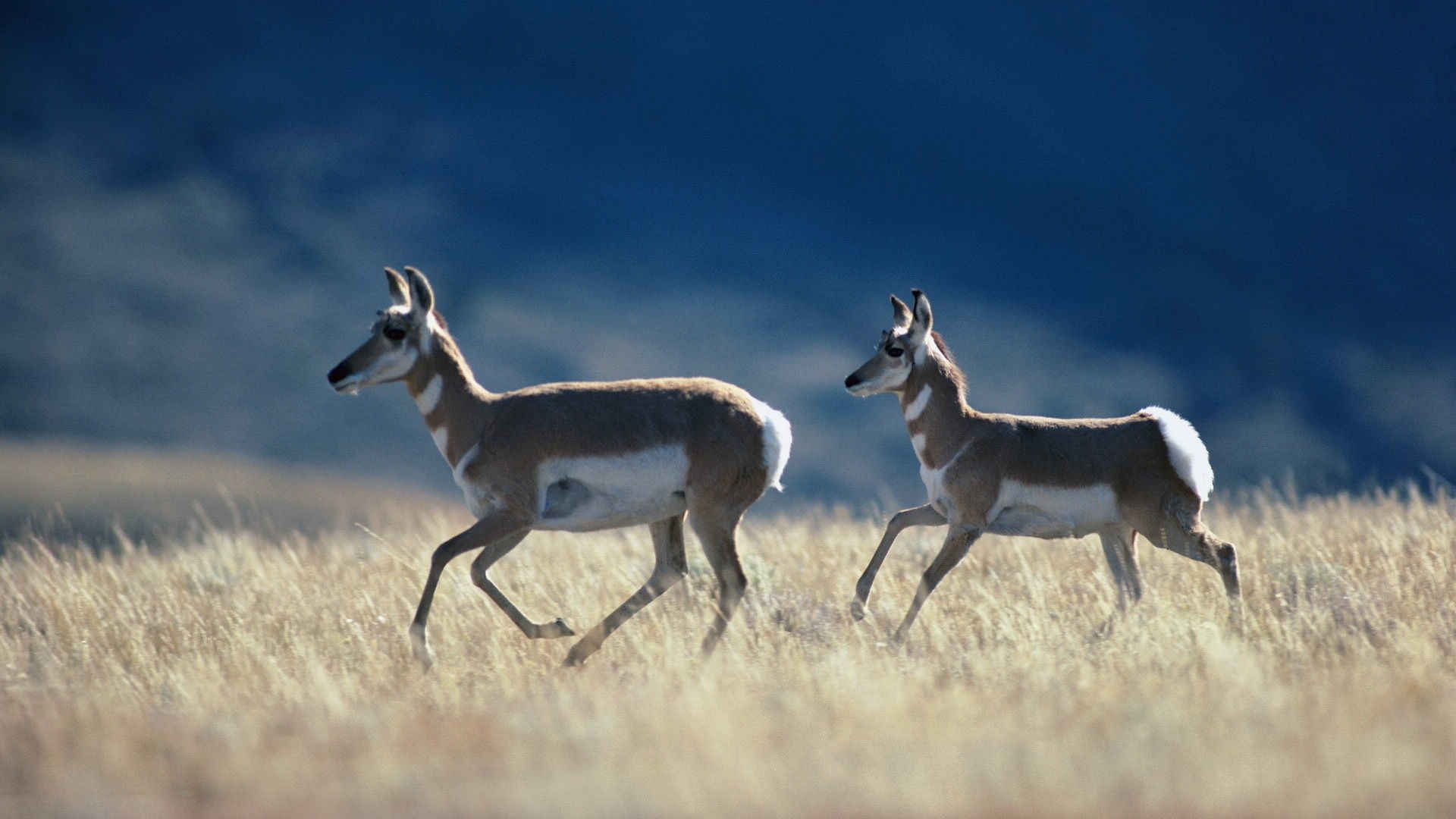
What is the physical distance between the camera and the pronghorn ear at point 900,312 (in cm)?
1067

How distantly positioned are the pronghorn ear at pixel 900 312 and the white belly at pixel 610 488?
99.5 inches

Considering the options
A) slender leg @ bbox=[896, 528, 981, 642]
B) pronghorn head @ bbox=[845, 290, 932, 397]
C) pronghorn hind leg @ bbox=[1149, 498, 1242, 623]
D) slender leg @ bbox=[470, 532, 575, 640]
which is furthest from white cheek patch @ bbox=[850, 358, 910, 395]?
slender leg @ bbox=[470, 532, 575, 640]

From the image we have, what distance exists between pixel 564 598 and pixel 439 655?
79.2 inches

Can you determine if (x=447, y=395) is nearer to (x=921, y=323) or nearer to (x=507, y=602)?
(x=507, y=602)

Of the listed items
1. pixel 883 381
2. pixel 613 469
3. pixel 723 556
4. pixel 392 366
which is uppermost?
pixel 883 381

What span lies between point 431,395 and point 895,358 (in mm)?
3409

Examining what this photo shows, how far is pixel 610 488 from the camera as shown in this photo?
9008mm

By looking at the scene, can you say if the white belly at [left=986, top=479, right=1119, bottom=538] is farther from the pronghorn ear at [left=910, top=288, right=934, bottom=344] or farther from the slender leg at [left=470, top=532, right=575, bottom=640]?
the slender leg at [left=470, top=532, right=575, bottom=640]

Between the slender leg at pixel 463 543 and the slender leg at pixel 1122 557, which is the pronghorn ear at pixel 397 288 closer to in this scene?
the slender leg at pixel 463 543

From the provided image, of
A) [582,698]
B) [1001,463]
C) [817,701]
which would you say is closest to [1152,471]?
[1001,463]

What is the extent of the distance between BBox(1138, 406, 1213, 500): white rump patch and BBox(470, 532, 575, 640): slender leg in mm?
4398

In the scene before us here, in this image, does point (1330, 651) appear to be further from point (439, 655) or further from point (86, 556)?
point (86, 556)

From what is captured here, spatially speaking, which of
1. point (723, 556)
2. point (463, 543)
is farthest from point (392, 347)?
point (723, 556)

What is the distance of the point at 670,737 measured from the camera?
5.95m
